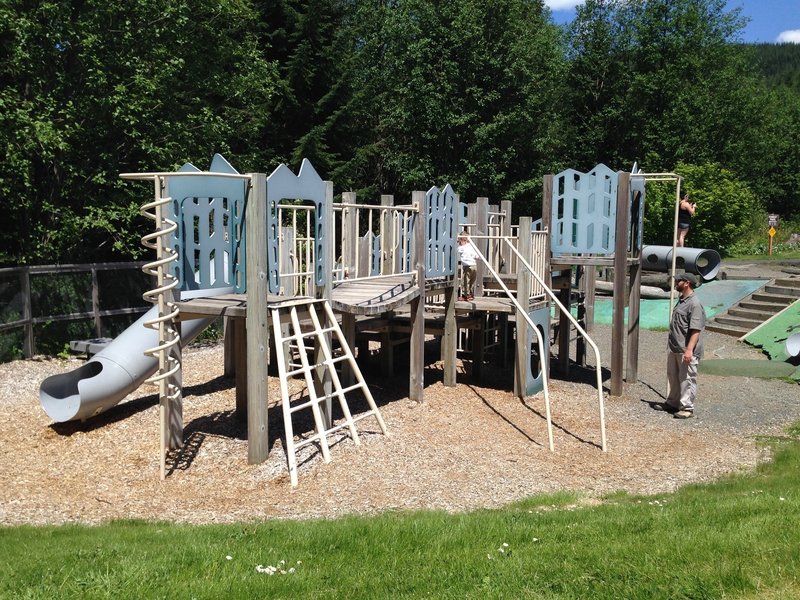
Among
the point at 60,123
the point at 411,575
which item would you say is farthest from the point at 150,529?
the point at 60,123

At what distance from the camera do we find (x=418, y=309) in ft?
36.4

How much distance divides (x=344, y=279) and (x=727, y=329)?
12750 millimetres

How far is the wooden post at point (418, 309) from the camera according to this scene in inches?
433

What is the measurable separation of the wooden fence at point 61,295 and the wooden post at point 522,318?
7465 millimetres

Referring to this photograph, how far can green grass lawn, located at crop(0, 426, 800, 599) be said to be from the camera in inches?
167

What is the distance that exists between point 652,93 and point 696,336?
33.6 m

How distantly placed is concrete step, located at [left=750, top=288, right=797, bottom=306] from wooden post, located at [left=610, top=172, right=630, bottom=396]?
10177 mm

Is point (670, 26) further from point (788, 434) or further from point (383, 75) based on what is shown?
point (788, 434)

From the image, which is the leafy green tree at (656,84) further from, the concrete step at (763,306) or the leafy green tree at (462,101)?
the concrete step at (763,306)

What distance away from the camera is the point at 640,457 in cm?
905

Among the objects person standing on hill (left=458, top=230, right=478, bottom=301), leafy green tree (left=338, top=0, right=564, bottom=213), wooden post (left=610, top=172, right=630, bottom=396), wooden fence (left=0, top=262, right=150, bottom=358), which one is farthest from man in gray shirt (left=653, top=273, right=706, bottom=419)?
leafy green tree (left=338, top=0, right=564, bottom=213)

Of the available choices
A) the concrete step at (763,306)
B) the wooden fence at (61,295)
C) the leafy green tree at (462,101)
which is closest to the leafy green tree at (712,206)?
the leafy green tree at (462,101)

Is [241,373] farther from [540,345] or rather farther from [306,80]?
[306,80]

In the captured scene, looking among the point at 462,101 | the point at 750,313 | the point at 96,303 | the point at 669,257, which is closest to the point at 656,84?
the point at 462,101
